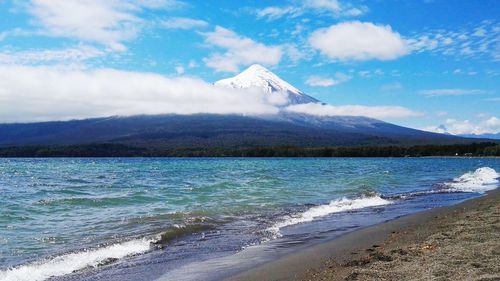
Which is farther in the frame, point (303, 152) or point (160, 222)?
point (303, 152)

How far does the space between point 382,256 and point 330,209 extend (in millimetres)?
13092

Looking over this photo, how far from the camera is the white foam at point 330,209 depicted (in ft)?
61.5

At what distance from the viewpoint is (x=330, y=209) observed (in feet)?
78.1

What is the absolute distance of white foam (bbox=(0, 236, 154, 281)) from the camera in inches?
454

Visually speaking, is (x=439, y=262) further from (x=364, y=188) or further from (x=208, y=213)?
(x=364, y=188)

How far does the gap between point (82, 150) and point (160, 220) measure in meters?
182

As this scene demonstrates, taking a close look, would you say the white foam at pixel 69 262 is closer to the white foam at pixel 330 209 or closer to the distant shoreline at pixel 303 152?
the white foam at pixel 330 209

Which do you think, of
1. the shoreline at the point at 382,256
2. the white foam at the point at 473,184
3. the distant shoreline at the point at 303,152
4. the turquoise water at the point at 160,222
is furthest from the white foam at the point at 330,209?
the distant shoreline at the point at 303,152

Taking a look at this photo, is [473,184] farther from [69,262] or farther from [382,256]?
[69,262]

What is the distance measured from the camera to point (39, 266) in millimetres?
12242

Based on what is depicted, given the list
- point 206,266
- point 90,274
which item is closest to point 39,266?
point 90,274

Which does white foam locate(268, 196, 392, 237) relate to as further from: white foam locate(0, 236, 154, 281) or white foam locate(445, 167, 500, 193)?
white foam locate(445, 167, 500, 193)

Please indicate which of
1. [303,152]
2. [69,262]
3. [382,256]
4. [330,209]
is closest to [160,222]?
[69,262]

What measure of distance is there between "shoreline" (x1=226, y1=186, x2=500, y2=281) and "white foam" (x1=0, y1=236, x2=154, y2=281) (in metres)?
4.35
